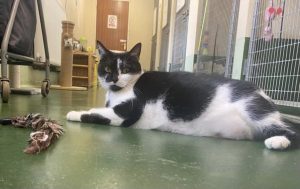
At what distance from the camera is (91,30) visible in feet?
26.5

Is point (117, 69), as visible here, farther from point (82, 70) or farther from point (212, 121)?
point (82, 70)

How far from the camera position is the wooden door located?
8.09m

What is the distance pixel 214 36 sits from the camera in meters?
3.48

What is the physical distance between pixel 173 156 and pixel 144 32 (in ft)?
25.5

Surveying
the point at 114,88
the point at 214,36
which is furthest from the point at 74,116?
the point at 214,36

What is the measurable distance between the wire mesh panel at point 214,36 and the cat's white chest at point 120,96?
68.1 inches

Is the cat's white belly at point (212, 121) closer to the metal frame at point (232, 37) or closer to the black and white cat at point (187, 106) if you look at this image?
the black and white cat at point (187, 106)

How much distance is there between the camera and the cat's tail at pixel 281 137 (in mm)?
1005

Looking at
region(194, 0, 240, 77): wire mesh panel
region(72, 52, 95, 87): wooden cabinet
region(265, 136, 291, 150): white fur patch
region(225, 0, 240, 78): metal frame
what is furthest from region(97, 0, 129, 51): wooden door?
region(265, 136, 291, 150): white fur patch

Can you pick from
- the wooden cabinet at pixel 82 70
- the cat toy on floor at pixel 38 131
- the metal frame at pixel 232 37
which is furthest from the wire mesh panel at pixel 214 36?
the cat toy on floor at pixel 38 131

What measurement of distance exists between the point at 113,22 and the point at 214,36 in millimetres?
5156

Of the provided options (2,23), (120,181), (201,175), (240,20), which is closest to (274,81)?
(240,20)

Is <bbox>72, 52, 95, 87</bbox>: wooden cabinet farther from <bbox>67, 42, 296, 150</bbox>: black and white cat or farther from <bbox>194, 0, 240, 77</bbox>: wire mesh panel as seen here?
<bbox>67, 42, 296, 150</bbox>: black and white cat

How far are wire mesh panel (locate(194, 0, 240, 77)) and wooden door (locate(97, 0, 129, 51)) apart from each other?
186 inches
